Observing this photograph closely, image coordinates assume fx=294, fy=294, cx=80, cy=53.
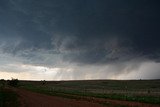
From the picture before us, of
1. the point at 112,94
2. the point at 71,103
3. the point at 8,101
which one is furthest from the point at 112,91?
the point at 71,103

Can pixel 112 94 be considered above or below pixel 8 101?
above

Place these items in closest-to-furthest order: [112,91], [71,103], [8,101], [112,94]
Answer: [71,103], [8,101], [112,94], [112,91]

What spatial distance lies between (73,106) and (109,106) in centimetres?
344

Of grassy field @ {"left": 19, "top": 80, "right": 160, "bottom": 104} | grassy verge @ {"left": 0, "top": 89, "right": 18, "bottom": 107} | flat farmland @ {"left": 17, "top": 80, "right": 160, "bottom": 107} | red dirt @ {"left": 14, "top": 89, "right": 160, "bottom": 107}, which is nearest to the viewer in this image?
red dirt @ {"left": 14, "top": 89, "right": 160, "bottom": 107}

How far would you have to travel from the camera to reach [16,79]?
426ft

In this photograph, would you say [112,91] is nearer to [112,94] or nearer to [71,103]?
[112,94]

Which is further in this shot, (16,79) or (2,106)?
(16,79)

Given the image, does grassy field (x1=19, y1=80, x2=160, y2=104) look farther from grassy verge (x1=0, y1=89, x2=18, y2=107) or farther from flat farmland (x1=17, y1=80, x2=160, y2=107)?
grassy verge (x1=0, y1=89, x2=18, y2=107)

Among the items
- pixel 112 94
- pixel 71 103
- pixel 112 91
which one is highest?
pixel 112 91

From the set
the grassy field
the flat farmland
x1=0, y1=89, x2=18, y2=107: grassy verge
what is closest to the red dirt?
the flat farmland

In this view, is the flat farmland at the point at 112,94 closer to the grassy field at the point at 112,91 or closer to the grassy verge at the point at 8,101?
the grassy field at the point at 112,91

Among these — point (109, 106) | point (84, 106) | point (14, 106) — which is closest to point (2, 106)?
point (14, 106)

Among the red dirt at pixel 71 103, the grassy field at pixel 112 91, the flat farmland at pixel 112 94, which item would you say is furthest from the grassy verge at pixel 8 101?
the grassy field at pixel 112 91

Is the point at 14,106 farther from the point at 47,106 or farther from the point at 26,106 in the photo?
the point at 47,106
